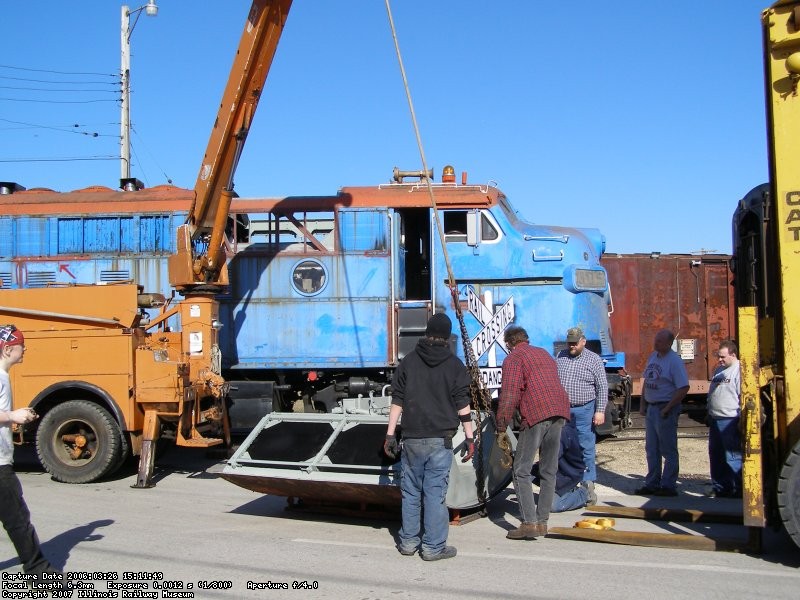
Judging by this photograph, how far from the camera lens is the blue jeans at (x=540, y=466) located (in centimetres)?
664

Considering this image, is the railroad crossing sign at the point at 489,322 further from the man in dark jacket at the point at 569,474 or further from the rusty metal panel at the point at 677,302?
the rusty metal panel at the point at 677,302

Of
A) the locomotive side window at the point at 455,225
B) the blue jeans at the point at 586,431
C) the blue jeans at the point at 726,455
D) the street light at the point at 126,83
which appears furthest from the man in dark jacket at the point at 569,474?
the street light at the point at 126,83

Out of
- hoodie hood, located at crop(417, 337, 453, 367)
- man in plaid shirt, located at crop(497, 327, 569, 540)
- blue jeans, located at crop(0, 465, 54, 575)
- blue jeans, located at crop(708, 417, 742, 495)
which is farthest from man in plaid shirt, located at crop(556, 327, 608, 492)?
blue jeans, located at crop(0, 465, 54, 575)

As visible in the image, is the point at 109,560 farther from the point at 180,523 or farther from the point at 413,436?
the point at 413,436

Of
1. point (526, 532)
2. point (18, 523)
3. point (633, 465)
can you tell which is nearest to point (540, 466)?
point (526, 532)

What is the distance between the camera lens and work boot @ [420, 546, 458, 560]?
5926 mm

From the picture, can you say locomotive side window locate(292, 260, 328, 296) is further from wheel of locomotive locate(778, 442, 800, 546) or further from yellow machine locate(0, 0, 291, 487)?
wheel of locomotive locate(778, 442, 800, 546)

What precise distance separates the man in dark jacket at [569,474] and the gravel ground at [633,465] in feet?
2.52

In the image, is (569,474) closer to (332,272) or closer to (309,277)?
(332,272)

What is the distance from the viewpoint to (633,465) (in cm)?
1058

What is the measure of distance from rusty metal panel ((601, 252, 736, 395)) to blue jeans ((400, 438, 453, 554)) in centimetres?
1106

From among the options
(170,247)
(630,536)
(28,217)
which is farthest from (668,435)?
(28,217)

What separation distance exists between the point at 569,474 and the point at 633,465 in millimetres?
3191

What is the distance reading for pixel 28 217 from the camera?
11922mm
